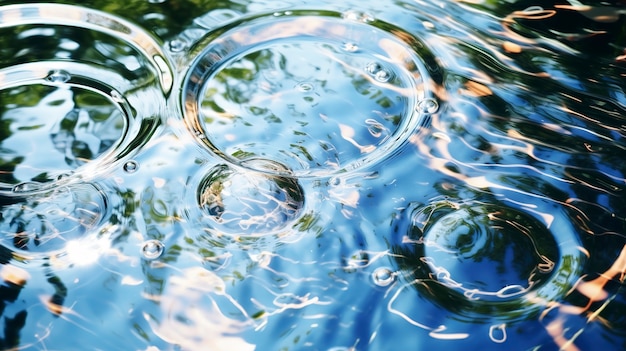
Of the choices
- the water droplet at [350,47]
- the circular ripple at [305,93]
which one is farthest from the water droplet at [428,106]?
the water droplet at [350,47]

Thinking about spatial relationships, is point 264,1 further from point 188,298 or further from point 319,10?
Answer: point 188,298

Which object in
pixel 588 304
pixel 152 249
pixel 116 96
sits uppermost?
pixel 116 96

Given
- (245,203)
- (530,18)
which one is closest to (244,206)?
(245,203)

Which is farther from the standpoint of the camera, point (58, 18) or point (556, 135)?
point (58, 18)

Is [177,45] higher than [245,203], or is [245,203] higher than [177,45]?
[177,45]

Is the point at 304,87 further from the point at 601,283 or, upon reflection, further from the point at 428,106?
the point at 601,283

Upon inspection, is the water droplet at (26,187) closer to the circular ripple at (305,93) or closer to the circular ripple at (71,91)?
the circular ripple at (71,91)

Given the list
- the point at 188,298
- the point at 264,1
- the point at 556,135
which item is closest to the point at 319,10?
the point at 264,1
